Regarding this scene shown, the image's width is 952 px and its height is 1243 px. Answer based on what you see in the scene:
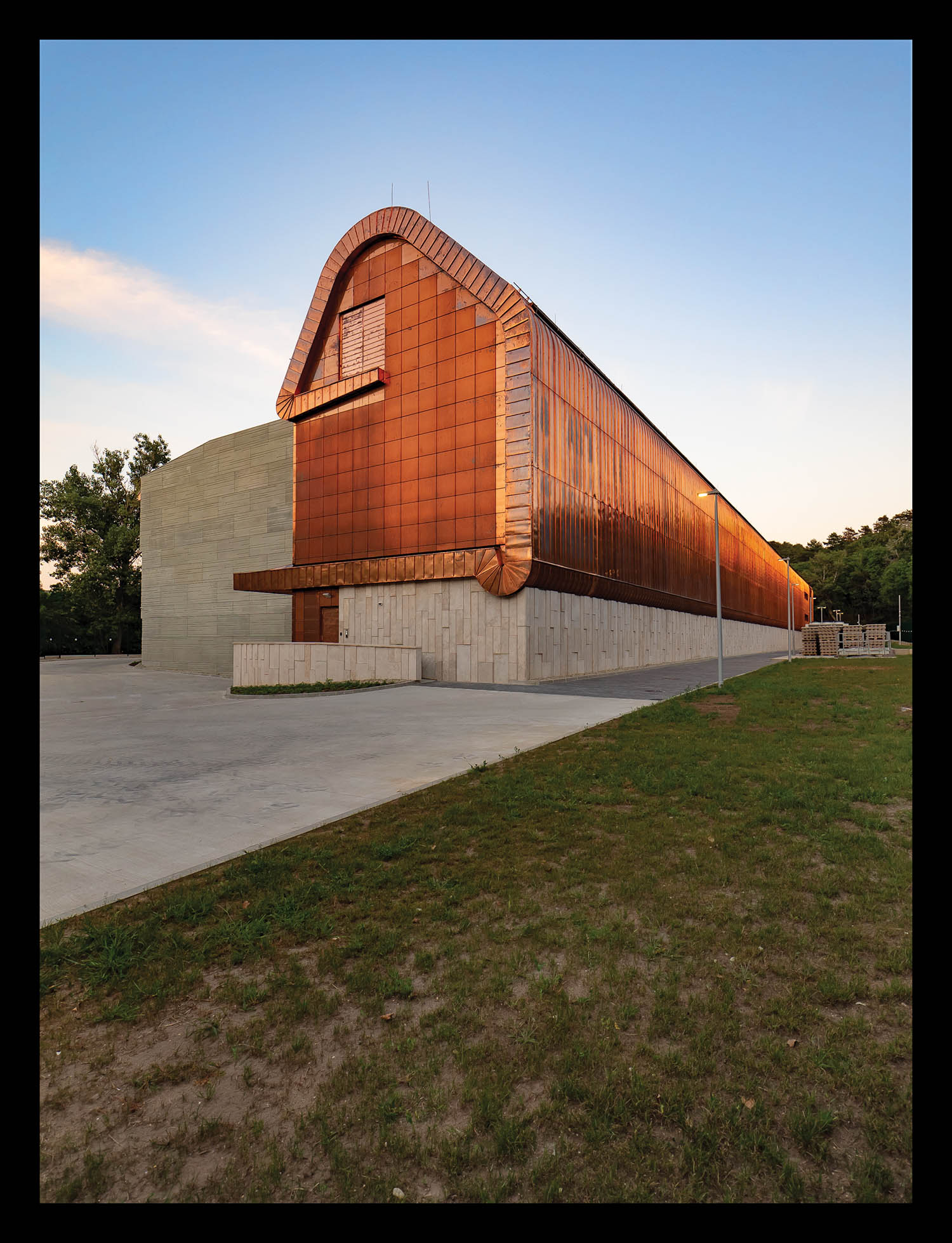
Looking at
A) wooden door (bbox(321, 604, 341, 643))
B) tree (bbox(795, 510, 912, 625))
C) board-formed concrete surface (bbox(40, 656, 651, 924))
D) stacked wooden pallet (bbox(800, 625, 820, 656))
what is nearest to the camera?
board-formed concrete surface (bbox(40, 656, 651, 924))

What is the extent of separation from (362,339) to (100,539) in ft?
159

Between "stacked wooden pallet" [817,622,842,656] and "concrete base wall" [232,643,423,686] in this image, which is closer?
"concrete base wall" [232,643,423,686]

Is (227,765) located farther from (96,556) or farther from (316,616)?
(96,556)

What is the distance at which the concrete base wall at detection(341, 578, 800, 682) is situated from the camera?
88.4 feet

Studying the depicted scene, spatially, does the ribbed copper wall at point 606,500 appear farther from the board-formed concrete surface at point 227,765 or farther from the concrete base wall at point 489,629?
the board-formed concrete surface at point 227,765

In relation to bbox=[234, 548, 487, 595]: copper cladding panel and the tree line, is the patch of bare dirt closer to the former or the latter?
bbox=[234, 548, 487, 595]: copper cladding panel

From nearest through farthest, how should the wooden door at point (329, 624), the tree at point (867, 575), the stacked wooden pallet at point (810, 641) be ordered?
the wooden door at point (329, 624), the stacked wooden pallet at point (810, 641), the tree at point (867, 575)

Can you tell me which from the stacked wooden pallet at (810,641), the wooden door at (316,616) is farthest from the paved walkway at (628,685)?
the stacked wooden pallet at (810,641)

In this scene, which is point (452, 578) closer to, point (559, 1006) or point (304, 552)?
point (304, 552)

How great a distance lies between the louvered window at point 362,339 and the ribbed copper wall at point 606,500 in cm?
926

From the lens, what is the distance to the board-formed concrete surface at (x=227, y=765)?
5.66 m

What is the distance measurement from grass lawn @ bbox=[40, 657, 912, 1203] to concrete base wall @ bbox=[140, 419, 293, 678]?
33.3 meters

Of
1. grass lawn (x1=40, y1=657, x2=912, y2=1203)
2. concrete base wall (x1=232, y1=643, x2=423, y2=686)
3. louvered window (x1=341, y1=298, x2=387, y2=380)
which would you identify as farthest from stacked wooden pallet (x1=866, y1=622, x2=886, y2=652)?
grass lawn (x1=40, y1=657, x2=912, y2=1203)

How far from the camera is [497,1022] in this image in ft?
10.5
